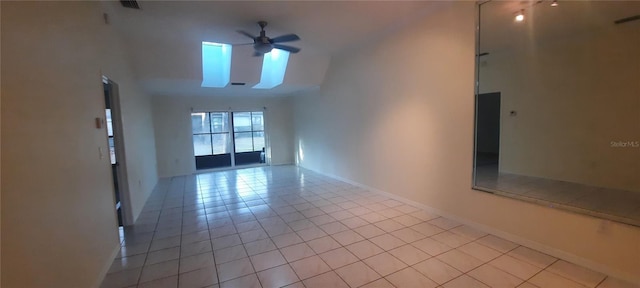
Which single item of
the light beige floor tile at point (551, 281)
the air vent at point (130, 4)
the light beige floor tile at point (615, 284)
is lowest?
the light beige floor tile at point (615, 284)

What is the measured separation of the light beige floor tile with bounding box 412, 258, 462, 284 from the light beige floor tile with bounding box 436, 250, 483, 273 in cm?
7

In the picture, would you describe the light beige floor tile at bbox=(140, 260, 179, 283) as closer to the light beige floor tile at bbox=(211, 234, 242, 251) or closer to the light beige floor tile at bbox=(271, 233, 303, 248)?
the light beige floor tile at bbox=(211, 234, 242, 251)

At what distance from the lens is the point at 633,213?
7.47 ft

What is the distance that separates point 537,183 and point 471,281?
1.88 metres

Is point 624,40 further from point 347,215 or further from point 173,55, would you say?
point 173,55

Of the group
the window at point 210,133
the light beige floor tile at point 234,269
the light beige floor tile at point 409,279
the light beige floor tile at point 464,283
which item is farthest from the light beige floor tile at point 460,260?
the window at point 210,133

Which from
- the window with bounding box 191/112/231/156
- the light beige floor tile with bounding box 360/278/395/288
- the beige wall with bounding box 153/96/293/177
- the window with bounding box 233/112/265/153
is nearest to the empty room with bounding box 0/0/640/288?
the light beige floor tile with bounding box 360/278/395/288

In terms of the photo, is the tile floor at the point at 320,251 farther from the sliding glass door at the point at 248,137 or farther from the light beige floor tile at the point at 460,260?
the sliding glass door at the point at 248,137

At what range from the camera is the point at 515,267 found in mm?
2389

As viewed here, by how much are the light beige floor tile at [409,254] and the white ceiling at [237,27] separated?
112 inches

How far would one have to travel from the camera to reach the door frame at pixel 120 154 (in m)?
3.43

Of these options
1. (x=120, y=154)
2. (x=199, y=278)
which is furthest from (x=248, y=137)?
(x=199, y=278)

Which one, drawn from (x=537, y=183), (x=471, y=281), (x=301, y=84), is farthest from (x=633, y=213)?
(x=301, y=84)

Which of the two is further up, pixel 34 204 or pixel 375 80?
pixel 375 80
